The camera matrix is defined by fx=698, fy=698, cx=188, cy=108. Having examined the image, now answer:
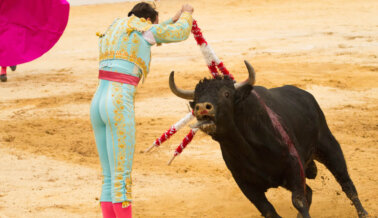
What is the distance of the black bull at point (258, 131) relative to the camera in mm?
4570

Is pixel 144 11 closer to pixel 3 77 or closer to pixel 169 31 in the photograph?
pixel 169 31

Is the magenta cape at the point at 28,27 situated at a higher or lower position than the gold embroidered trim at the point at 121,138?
higher

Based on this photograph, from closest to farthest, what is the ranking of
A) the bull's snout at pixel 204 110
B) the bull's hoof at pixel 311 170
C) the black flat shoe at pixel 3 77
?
the bull's snout at pixel 204 110, the bull's hoof at pixel 311 170, the black flat shoe at pixel 3 77

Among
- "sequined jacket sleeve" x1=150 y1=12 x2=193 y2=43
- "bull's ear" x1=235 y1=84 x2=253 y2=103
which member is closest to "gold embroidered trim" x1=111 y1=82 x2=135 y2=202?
"sequined jacket sleeve" x1=150 y1=12 x2=193 y2=43

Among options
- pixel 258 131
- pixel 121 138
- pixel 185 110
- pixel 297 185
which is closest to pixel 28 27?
pixel 121 138

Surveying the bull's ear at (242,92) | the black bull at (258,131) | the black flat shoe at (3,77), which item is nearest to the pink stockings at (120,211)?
the black bull at (258,131)

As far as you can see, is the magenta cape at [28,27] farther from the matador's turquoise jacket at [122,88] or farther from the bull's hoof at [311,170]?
the bull's hoof at [311,170]

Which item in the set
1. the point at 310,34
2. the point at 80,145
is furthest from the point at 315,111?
the point at 310,34

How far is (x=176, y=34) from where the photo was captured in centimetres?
446

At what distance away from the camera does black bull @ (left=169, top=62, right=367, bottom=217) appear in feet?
15.0

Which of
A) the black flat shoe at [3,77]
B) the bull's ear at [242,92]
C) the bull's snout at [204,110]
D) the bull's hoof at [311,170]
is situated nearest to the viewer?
the bull's snout at [204,110]

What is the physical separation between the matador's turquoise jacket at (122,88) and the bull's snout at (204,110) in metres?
0.44

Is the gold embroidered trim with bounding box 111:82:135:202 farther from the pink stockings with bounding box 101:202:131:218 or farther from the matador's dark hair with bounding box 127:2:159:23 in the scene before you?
the matador's dark hair with bounding box 127:2:159:23

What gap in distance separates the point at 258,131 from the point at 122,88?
103 centimetres
